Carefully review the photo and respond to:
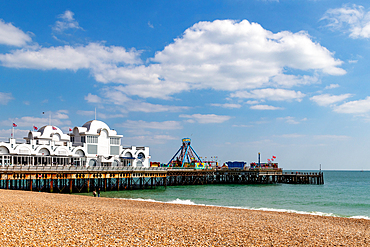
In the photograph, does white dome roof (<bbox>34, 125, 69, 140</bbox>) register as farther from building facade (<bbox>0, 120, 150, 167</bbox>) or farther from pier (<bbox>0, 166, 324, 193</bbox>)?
pier (<bbox>0, 166, 324, 193</bbox>)

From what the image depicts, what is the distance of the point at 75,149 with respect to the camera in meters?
49.7

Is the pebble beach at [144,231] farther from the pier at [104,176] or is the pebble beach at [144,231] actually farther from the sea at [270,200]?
the pier at [104,176]

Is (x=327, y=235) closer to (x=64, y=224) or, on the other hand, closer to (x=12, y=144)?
(x=64, y=224)

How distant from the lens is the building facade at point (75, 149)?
140 ft

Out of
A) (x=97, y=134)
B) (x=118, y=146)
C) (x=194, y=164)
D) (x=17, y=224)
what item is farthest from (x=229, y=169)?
(x=17, y=224)

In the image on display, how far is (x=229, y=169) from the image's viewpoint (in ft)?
234

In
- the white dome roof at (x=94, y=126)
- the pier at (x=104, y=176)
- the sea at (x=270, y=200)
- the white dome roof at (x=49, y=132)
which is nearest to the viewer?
the sea at (x=270, y=200)

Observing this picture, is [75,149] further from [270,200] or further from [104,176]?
[270,200]

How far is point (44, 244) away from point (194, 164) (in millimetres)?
59045

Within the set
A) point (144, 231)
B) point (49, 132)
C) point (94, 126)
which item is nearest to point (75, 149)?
point (94, 126)

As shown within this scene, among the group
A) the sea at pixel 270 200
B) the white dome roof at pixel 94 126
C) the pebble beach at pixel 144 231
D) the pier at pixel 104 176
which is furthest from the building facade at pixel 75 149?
the pebble beach at pixel 144 231

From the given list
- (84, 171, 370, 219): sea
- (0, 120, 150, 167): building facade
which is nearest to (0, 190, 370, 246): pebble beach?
(84, 171, 370, 219): sea

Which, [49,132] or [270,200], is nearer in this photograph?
[270,200]

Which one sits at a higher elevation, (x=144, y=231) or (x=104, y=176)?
(x=144, y=231)
